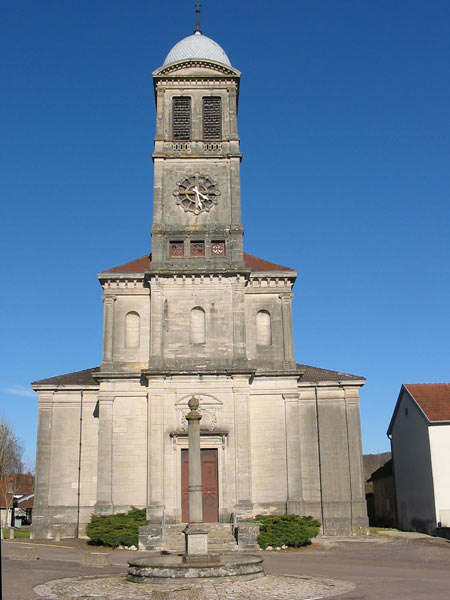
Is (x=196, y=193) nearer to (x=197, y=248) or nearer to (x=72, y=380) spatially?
(x=197, y=248)

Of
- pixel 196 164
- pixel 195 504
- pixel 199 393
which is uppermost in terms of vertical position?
pixel 196 164

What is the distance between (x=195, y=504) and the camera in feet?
64.5

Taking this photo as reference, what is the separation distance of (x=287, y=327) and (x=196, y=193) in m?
8.85

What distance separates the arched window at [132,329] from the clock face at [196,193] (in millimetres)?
6500

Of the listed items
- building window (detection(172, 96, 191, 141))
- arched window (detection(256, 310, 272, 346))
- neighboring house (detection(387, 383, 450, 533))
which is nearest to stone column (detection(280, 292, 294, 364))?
arched window (detection(256, 310, 272, 346))

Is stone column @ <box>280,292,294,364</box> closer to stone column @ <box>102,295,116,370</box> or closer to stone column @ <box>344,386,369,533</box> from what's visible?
stone column @ <box>344,386,369,533</box>

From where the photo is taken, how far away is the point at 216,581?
16.6m

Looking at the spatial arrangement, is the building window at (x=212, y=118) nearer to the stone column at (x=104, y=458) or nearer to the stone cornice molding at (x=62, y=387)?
the stone cornice molding at (x=62, y=387)

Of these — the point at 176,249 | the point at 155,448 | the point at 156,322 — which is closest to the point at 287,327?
the point at 156,322

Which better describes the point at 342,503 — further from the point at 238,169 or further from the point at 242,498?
the point at 238,169

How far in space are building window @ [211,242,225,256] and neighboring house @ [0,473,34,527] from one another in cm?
2861

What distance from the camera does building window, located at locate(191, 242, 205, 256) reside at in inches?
1347

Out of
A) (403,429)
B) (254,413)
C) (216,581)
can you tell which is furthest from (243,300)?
(216,581)

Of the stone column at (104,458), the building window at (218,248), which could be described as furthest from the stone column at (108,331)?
the building window at (218,248)
